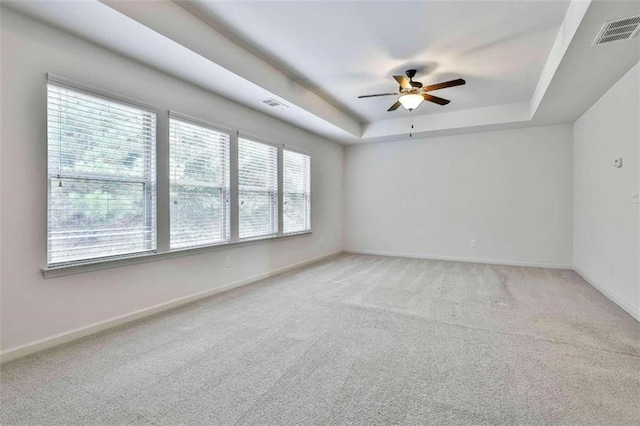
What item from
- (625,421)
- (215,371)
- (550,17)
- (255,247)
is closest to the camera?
(625,421)

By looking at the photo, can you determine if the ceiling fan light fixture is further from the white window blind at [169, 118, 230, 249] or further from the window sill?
the window sill

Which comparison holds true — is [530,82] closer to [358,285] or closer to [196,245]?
[358,285]

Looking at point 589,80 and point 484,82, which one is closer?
point 589,80

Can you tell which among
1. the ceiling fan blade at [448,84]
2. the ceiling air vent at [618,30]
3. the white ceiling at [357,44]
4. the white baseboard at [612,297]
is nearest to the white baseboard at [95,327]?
the white ceiling at [357,44]

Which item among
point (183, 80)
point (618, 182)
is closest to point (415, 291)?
point (618, 182)

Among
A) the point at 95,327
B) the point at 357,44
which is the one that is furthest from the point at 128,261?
the point at 357,44

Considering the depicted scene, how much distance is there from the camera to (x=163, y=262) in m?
3.12

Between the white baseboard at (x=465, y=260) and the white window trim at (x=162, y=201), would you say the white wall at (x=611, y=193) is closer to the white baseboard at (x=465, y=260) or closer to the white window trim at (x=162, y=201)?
the white baseboard at (x=465, y=260)

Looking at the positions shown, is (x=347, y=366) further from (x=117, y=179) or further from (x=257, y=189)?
(x=257, y=189)

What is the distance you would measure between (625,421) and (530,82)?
3989 millimetres

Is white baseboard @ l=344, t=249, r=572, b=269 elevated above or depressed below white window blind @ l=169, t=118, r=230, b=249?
below

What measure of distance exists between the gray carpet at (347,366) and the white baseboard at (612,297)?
0.12 metres

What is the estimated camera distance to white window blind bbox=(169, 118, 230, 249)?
10.7 feet

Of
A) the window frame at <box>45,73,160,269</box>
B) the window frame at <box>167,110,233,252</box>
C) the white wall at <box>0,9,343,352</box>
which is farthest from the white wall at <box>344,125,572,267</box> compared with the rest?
the window frame at <box>45,73,160,269</box>
